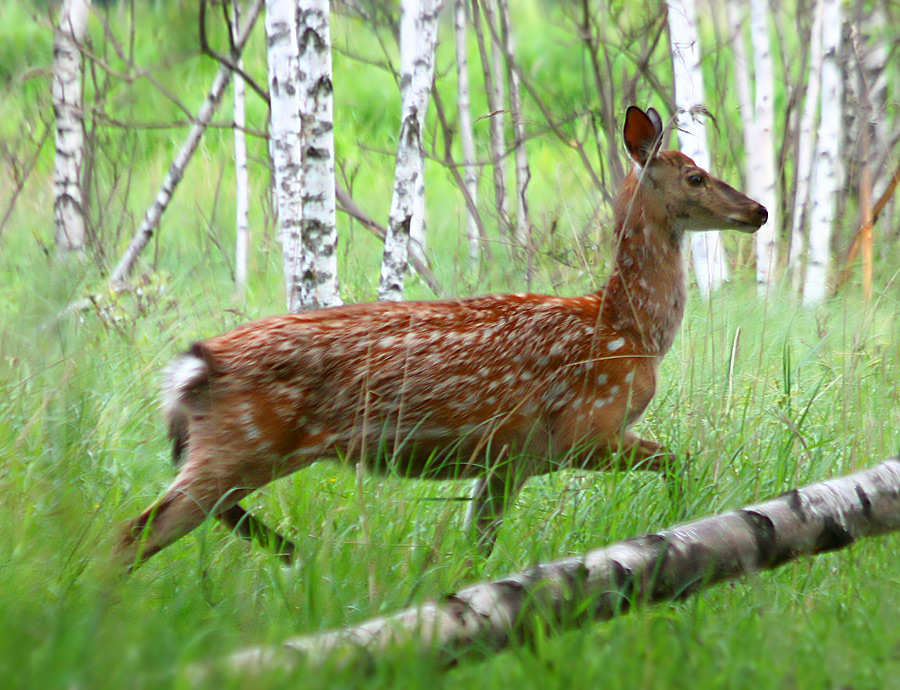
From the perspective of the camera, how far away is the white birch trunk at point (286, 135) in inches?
223

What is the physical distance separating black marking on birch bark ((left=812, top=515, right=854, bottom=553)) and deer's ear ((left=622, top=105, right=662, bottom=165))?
2085mm

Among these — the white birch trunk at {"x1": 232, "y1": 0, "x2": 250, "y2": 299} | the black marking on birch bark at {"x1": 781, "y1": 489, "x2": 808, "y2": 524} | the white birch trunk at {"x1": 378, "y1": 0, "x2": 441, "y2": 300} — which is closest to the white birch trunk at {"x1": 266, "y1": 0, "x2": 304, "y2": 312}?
the white birch trunk at {"x1": 378, "y1": 0, "x2": 441, "y2": 300}

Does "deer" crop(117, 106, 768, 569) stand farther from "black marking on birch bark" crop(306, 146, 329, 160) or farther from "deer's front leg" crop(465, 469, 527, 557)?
"black marking on birch bark" crop(306, 146, 329, 160)

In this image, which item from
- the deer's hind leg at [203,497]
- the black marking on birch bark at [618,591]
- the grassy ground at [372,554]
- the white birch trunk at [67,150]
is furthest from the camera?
the white birch trunk at [67,150]

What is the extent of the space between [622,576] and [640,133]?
8.61 ft

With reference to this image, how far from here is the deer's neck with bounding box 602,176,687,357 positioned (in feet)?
14.1

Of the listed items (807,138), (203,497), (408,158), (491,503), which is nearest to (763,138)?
(807,138)

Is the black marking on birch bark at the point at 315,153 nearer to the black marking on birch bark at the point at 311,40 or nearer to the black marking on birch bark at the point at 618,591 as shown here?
the black marking on birch bark at the point at 311,40

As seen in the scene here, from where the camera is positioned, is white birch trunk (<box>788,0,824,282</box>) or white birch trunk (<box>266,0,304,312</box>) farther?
white birch trunk (<box>788,0,824,282</box>)

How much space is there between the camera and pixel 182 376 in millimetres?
3467

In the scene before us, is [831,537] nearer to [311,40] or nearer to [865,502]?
[865,502]

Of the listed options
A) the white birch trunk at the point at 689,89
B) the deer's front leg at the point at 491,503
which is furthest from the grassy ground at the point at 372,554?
the white birch trunk at the point at 689,89

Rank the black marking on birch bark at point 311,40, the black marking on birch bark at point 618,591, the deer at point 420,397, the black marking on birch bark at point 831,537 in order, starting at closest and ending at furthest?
the black marking on birch bark at point 618,591, the black marking on birch bark at point 831,537, the deer at point 420,397, the black marking on birch bark at point 311,40

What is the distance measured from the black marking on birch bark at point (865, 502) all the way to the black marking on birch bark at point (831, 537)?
9cm
